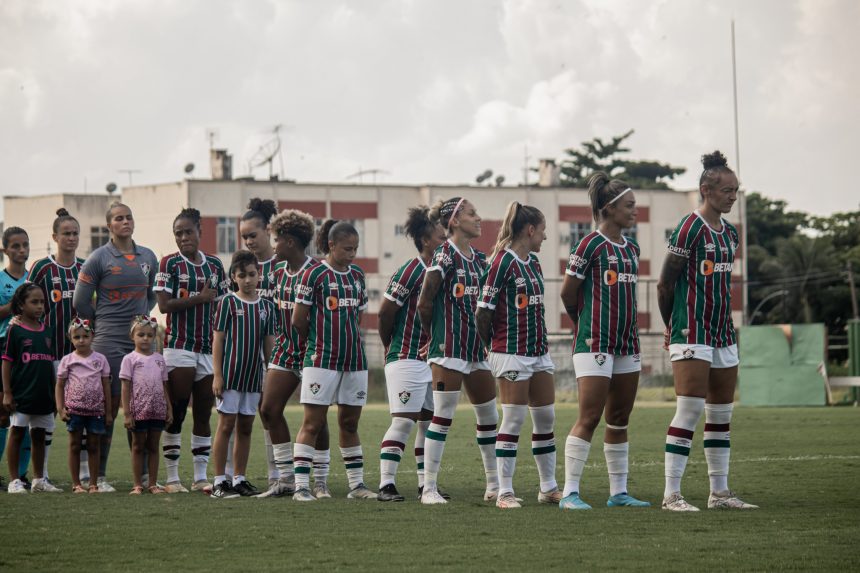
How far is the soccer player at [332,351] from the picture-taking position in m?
10.5

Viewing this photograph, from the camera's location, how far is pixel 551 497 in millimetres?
10148

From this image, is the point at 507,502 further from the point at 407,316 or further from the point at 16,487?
the point at 16,487

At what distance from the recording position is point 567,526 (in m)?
8.52

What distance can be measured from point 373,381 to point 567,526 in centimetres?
3644

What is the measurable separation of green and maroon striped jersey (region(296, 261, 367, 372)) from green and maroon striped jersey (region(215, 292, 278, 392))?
0.84 meters

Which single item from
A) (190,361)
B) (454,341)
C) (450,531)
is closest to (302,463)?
(454,341)

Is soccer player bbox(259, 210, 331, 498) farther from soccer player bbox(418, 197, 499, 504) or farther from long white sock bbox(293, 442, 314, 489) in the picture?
soccer player bbox(418, 197, 499, 504)

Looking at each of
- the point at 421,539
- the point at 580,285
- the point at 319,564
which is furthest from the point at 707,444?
the point at 319,564

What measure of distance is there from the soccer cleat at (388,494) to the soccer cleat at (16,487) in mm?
3417

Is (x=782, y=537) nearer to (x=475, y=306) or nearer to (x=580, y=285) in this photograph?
(x=580, y=285)

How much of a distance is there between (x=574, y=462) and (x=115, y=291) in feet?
15.3

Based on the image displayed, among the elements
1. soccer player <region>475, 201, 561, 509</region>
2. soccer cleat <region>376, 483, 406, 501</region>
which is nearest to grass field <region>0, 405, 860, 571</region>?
soccer cleat <region>376, 483, 406, 501</region>

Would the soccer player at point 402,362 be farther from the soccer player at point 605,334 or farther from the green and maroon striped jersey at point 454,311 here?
the soccer player at point 605,334

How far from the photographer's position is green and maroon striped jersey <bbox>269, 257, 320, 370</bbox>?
10.8 m
